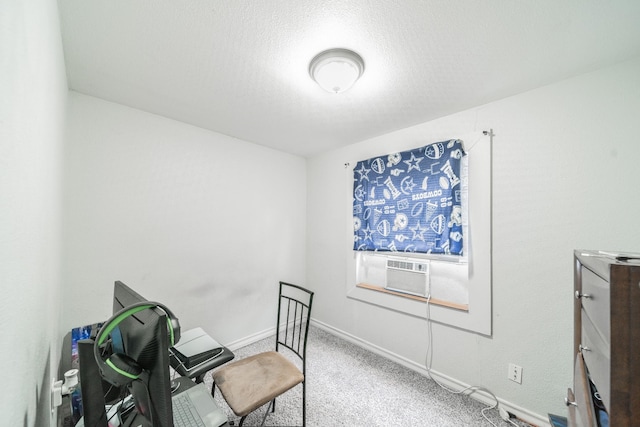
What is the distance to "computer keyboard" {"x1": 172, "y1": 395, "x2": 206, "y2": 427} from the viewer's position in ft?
2.86

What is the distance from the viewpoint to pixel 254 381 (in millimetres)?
1426

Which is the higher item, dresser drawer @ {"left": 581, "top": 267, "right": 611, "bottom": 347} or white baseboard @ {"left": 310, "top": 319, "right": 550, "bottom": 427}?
dresser drawer @ {"left": 581, "top": 267, "right": 611, "bottom": 347}

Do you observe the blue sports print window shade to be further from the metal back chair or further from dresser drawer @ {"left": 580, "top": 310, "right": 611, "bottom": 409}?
the metal back chair

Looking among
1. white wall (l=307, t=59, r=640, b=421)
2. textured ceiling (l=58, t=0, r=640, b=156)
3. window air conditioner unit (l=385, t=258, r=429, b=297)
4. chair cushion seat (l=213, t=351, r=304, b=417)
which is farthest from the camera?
window air conditioner unit (l=385, t=258, r=429, b=297)

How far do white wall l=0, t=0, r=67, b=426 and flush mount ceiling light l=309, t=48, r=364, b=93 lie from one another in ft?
3.65

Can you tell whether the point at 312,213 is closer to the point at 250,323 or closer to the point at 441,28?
the point at 250,323

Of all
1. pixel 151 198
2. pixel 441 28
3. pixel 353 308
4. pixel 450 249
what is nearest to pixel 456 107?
pixel 441 28

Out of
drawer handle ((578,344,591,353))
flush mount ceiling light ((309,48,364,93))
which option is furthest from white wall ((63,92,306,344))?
drawer handle ((578,344,591,353))

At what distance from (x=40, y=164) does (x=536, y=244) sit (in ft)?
8.90

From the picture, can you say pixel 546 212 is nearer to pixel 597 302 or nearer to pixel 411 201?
pixel 411 201

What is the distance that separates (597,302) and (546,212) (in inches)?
45.0

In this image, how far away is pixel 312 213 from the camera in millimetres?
3227

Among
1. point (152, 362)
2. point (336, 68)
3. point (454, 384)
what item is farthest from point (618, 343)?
point (454, 384)

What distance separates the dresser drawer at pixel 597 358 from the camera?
1.94ft
